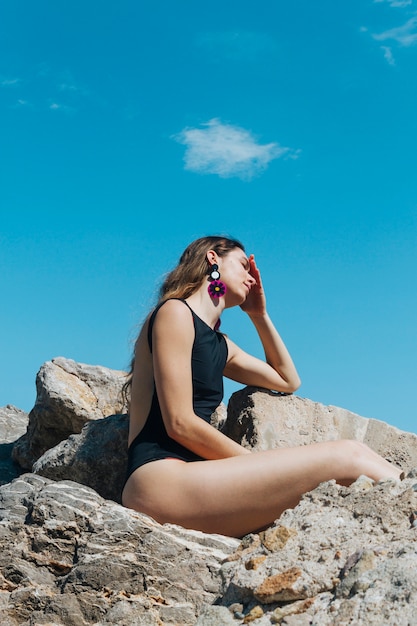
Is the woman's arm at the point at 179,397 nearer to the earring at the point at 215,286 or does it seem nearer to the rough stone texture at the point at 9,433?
the earring at the point at 215,286

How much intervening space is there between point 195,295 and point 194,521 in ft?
5.32

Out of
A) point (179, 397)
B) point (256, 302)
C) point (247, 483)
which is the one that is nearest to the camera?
point (247, 483)

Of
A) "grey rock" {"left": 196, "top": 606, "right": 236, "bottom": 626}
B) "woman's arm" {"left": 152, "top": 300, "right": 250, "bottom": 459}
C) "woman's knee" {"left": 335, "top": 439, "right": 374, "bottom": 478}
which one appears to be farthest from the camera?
"woman's arm" {"left": 152, "top": 300, "right": 250, "bottom": 459}

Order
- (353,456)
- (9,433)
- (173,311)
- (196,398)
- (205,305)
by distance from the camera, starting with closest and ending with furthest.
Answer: (353,456), (173,311), (196,398), (205,305), (9,433)

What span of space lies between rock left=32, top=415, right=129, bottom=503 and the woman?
997mm

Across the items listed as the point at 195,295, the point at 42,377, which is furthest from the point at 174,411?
the point at 42,377

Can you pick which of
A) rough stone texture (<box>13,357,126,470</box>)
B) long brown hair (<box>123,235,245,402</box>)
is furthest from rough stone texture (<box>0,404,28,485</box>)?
long brown hair (<box>123,235,245,402</box>)

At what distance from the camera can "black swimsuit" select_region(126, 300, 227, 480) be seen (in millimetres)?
5480

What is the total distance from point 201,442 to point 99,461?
5.61ft

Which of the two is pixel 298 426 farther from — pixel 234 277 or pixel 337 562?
pixel 337 562

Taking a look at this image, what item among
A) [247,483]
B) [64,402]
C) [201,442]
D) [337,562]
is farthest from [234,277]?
[337,562]

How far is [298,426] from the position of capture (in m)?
7.02

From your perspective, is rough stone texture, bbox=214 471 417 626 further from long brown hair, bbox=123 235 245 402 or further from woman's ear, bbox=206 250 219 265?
woman's ear, bbox=206 250 219 265

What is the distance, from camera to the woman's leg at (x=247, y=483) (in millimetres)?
4953
